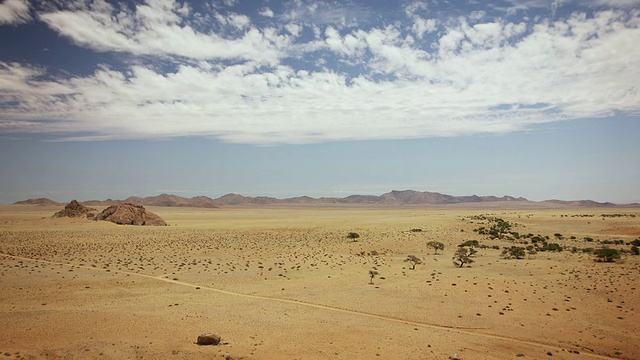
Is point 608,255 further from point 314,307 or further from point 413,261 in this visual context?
point 314,307

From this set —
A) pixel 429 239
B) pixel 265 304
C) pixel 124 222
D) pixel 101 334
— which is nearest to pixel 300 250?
pixel 429 239

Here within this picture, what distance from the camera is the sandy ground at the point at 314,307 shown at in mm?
11789

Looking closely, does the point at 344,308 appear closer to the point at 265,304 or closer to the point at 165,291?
the point at 265,304

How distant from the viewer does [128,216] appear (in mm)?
59594

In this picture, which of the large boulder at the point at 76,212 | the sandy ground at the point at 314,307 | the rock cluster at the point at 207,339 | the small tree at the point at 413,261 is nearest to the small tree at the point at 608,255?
the sandy ground at the point at 314,307

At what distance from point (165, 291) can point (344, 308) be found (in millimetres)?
8115

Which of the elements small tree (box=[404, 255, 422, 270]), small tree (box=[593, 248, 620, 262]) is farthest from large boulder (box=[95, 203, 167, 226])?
small tree (box=[593, 248, 620, 262])

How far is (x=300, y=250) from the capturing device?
32.7m

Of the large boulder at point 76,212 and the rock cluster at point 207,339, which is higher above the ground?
the large boulder at point 76,212

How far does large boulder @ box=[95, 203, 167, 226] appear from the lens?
58.7 m

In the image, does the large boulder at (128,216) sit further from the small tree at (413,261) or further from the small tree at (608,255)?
the small tree at (608,255)

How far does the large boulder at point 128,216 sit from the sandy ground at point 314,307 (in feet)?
98.9

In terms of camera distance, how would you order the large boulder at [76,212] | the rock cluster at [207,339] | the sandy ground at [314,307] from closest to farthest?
the rock cluster at [207,339] < the sandy ground at [314,307] < the large boulder at [76,212]

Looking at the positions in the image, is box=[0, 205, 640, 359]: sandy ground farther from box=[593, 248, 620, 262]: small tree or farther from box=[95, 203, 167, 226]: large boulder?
box=[95, 203, 167, 226]: large boulder
